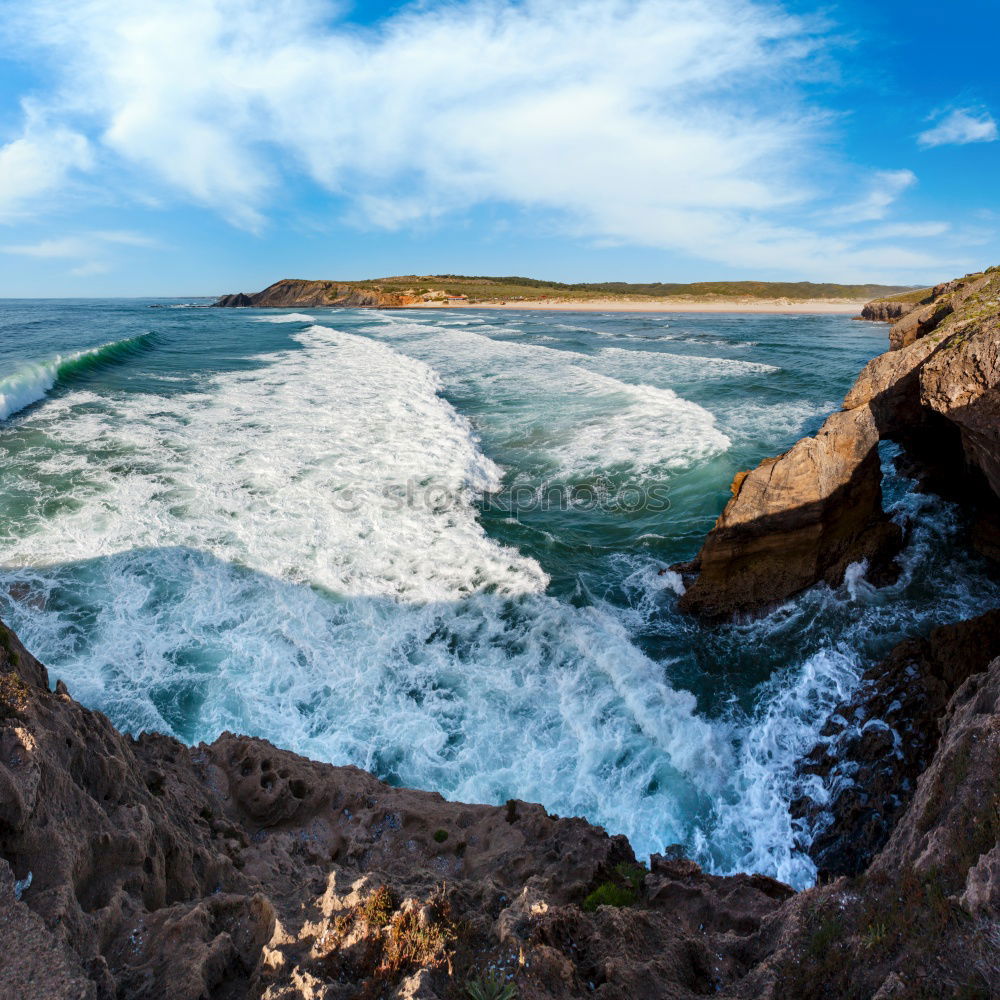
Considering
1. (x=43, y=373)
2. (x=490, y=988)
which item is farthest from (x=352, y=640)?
(x=43, y=373)

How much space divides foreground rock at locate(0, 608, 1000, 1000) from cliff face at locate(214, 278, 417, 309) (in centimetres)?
10637

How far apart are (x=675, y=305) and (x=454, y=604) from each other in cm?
9432

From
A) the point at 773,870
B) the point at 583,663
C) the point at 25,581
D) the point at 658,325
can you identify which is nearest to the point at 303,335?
the point at 658,325

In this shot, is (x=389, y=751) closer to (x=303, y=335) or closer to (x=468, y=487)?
(x=468, y=487)

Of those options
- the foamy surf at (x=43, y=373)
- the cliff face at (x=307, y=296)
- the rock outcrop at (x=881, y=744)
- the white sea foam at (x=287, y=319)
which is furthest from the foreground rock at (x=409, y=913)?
the cliff face at (x=307, y=296)

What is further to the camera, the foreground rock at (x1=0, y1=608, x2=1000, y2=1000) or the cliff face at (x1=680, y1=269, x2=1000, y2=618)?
the cliff face at (x1=680, y1=269, x2=1000, y2=618)

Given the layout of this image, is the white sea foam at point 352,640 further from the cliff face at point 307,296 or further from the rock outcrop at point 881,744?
the cliff face at point 307,296

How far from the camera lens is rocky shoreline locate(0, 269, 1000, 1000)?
2.34 meters

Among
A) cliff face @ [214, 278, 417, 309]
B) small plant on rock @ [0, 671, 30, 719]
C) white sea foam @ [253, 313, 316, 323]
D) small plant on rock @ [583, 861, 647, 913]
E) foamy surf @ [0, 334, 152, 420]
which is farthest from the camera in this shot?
cliff face @ [214, 278, 417, 309]

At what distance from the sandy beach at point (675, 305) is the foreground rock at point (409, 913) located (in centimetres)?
8697

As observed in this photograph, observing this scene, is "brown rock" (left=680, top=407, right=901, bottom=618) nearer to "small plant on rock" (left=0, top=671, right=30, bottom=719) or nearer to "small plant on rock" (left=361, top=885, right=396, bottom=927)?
"small plant on rock" (left=361, top=885, right=396, bottom=927)

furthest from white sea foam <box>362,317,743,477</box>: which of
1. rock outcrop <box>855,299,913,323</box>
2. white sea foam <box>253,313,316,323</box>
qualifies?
rock outcrop <box>855,299,913,323</box>

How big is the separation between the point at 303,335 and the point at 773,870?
150ft

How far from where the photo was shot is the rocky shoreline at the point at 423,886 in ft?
7.68
